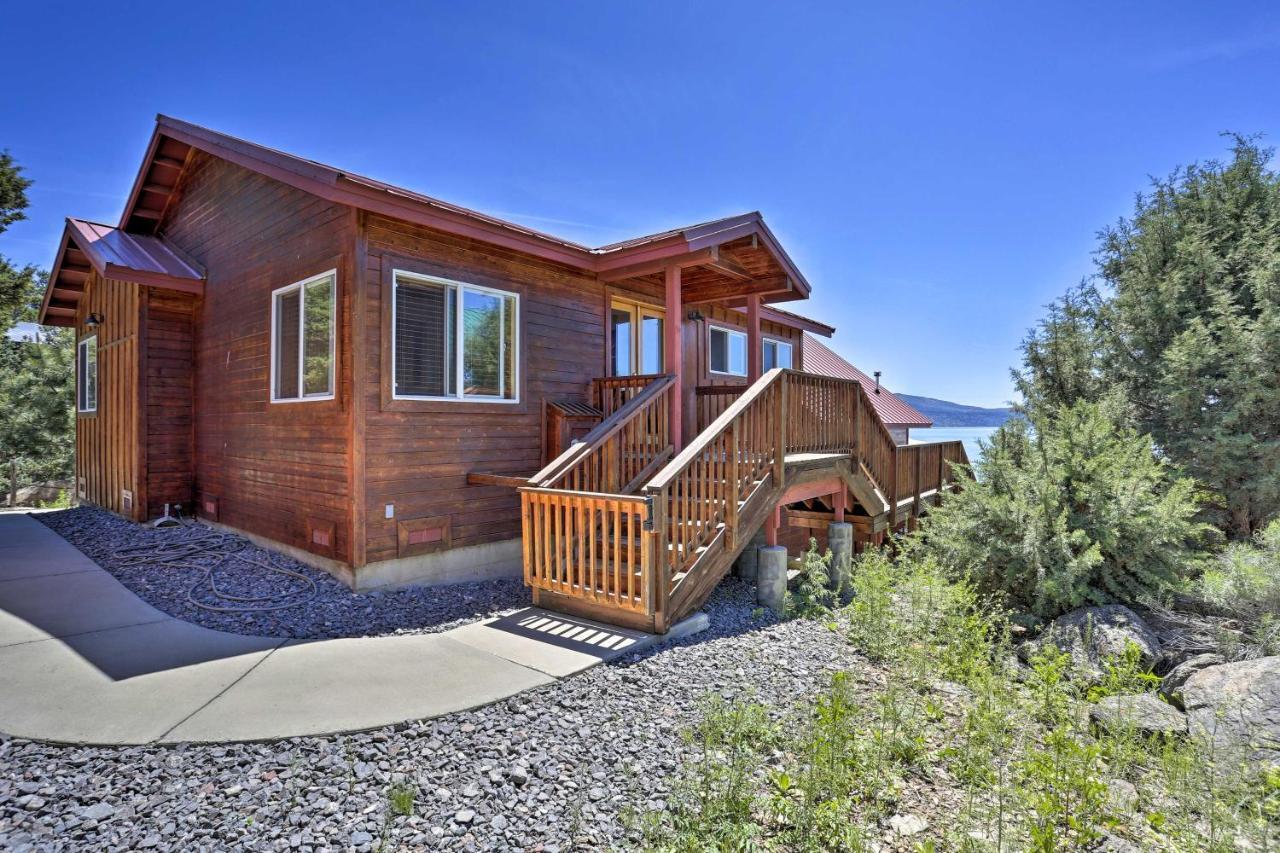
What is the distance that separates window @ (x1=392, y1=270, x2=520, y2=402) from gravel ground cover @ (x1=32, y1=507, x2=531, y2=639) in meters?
2.06

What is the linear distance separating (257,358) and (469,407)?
3.01 metres

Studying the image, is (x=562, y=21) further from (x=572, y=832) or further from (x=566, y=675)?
(x=572, y=832)

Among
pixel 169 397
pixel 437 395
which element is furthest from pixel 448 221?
pixel 169 397

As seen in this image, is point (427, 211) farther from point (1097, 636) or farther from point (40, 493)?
point (40, 493)

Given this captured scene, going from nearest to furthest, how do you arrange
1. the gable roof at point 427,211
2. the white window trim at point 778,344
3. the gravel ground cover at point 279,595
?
the gravel ground cover at point 279,595 → the gable roof at point 427,211 → the white window trim at point 778,344

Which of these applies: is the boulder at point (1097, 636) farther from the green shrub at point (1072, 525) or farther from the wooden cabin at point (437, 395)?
the wooden cabin at point (437, 395)

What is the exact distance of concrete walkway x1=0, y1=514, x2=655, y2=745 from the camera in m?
3.13

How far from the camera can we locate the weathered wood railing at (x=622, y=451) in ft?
19.5

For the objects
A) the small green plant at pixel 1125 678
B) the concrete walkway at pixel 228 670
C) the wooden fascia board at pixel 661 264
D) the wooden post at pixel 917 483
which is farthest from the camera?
the wooden post at pixel 917 483

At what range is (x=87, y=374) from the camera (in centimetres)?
1057

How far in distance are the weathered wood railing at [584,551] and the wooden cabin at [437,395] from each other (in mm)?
27

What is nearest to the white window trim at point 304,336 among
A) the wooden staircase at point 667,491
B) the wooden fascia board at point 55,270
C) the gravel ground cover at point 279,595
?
the gravel ground cover at point 279,595

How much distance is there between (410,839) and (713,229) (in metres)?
6.08

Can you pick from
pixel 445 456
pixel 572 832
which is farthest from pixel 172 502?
pixel 572 832
